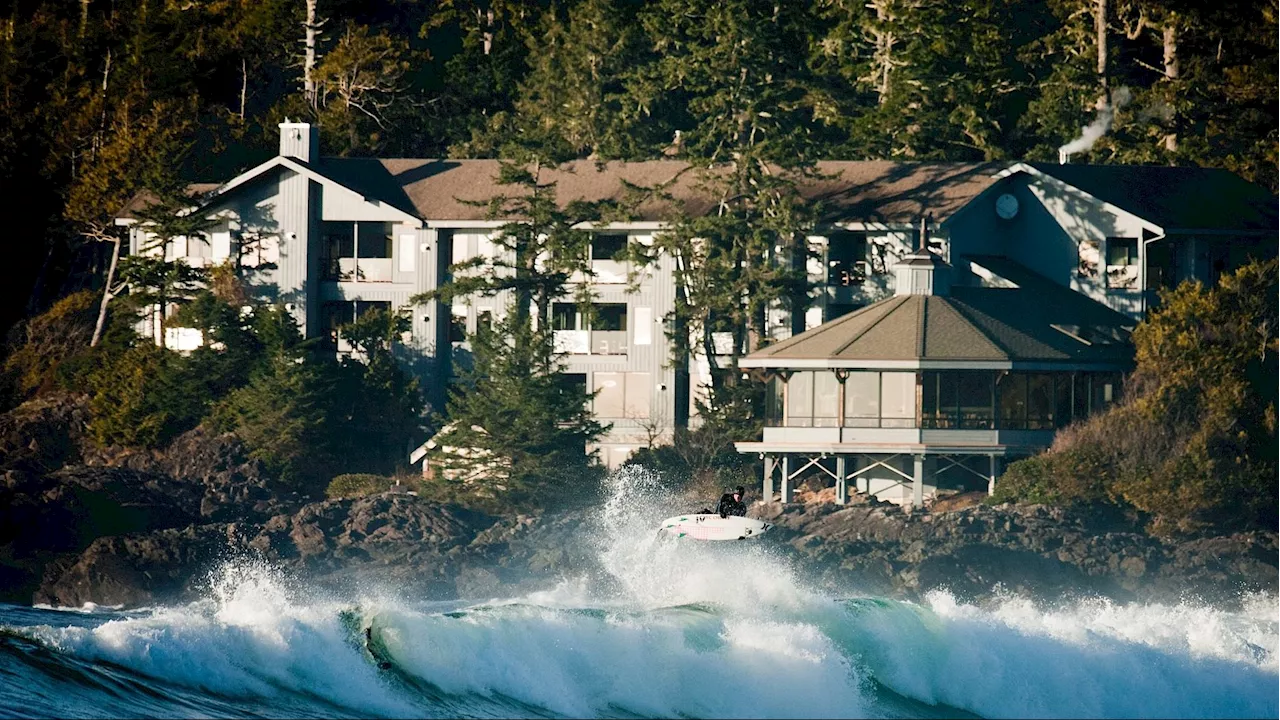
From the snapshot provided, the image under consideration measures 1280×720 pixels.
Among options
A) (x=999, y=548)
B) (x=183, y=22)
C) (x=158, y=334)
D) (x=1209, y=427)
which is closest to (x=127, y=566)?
(x=158, y=334)

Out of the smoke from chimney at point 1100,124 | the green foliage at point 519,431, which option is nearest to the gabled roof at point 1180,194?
the smoke from chimney at point 1100,124

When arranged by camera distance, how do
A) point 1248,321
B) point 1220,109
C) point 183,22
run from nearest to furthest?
point 1248,321 < point 1220,109 < point 183,22

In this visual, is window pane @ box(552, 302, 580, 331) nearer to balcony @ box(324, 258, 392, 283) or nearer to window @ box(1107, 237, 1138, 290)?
balcony @ box(324, 258, 392, 283)

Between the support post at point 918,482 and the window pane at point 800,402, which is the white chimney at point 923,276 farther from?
the support post at point 918,482

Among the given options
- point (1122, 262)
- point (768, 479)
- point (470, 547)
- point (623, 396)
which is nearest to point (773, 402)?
point (768, 479)

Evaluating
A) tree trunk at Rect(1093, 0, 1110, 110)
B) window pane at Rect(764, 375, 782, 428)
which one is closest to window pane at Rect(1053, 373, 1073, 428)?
window pane at Rect(764, 375, 782, 428)

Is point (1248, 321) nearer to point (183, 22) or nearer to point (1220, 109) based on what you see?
point (1220, 109)
